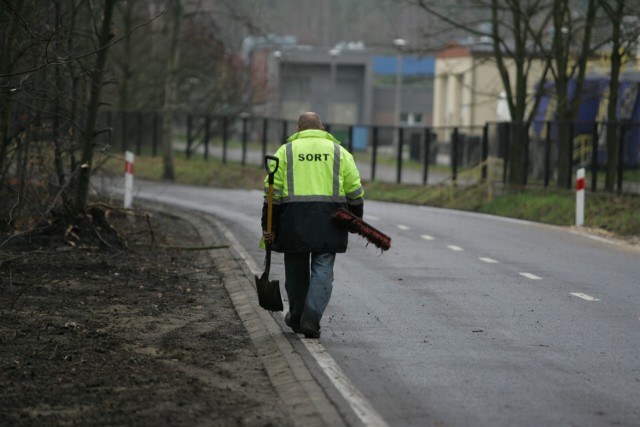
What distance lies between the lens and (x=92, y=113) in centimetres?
1756

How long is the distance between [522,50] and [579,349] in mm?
23560

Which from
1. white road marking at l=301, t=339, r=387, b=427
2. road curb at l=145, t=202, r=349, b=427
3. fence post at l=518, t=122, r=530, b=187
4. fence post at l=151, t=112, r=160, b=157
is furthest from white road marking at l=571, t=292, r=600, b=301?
fence post at l=151, t=112, r=160, b=157

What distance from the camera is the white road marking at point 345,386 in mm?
7305

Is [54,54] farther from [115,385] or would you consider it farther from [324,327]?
[115,385]

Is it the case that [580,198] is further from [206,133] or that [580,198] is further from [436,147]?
[206,133]

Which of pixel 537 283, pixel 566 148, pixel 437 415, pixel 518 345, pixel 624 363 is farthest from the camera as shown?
pixel 566 148

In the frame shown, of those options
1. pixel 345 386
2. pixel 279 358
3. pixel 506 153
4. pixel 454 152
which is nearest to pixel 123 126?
pixel 454 152

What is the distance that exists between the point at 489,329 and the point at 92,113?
8.27 meters

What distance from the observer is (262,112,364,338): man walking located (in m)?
10.2

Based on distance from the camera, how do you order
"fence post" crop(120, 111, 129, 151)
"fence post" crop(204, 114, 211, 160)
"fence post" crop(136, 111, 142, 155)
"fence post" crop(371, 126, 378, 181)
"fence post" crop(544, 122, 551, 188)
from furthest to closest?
"fence post" crop(136, 111, 142, 155) < "fence post" crop(204, 114, 211, 160) < "fence post" crop(120, 111, 129, 151) < "fence post" crop(371, 126, 378, 181) < "fence post" crop(544, 122, 551, 188)

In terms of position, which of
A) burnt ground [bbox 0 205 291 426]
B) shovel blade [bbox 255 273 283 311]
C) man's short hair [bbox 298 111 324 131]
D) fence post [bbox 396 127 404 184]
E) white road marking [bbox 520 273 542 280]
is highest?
man's short hair [bbox 298 111 324 131]

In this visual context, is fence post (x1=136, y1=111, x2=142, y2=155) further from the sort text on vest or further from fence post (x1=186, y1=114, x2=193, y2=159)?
the sort text on vest

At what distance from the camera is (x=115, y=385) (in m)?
8.31

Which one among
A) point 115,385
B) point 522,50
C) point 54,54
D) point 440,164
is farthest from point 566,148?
point 115,385
